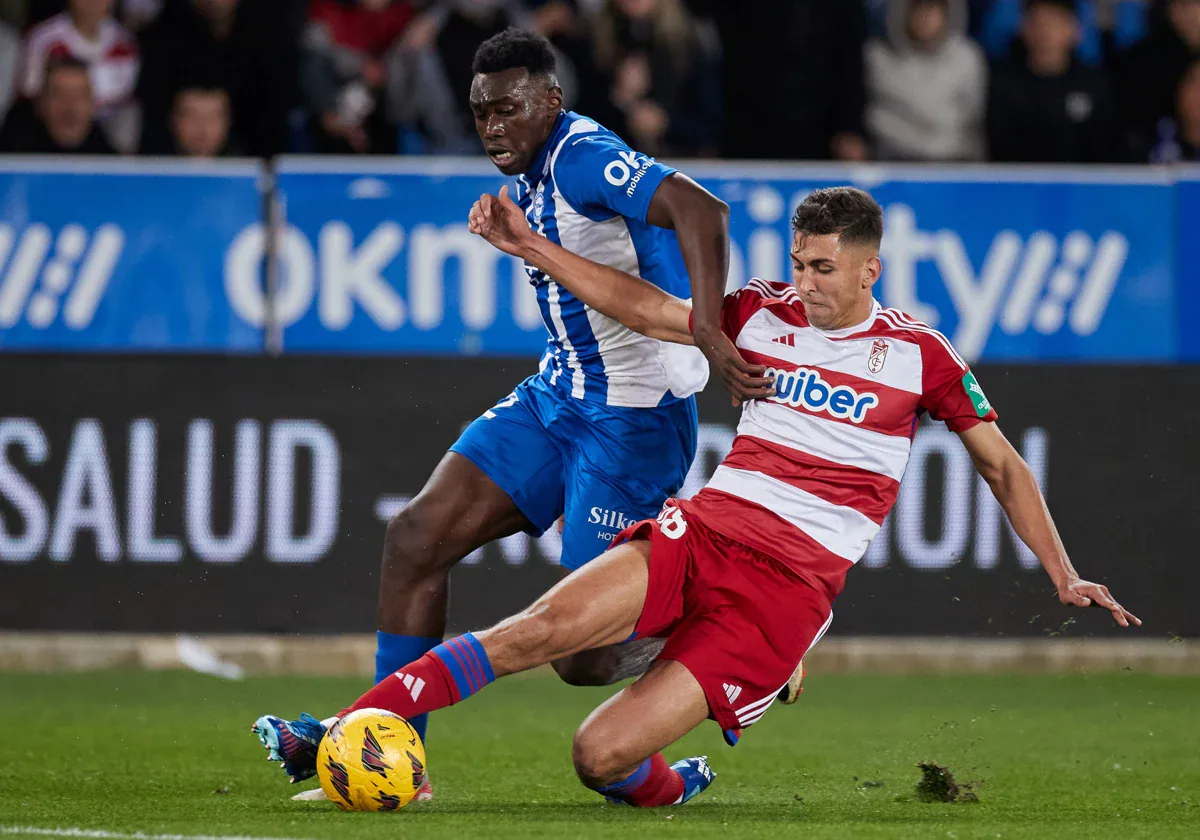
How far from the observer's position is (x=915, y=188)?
32.8 feet

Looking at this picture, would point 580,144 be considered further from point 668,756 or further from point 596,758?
point 668,756

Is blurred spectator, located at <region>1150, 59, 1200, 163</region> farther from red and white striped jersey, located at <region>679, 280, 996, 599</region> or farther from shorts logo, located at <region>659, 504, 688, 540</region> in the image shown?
shorts logo, located at <region>659, 504, 688, 540</region>

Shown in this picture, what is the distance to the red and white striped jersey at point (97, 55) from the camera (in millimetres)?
10945

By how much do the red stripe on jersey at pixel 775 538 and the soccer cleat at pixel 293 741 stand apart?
125 centimetres

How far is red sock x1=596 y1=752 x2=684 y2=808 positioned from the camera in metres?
5.69

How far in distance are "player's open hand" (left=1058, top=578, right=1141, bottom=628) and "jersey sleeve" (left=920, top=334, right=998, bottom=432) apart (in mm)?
544

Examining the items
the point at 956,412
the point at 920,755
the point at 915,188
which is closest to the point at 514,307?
the point at 915,188

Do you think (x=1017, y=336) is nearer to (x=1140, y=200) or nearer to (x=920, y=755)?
(x=1140, y=200)

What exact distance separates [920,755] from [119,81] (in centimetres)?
655

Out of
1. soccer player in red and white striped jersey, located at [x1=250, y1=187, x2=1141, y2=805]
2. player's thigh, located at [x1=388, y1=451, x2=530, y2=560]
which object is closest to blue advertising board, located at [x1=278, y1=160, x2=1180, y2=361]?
player's thigh, located at [x1=388, y1=451, x2=530, y2=560]

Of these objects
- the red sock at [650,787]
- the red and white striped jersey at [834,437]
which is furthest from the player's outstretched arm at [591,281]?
the red sock at [650,787]

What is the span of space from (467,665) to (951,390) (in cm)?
163

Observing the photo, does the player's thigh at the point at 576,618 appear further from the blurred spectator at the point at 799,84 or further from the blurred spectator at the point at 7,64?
the blurred spectator at the point at 7,64

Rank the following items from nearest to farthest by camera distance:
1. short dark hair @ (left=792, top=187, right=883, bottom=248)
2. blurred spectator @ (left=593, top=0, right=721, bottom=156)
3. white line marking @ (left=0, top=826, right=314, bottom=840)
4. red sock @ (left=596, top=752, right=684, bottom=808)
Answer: white line marking @ (left=0, top=826, right=314, bottom=840) → short dark hair @ (left=792, top=187, right=883, bottom=248) → red sock @ (left=596, top=752, right=684, bottom=808) → blurred spectator @ (left=593, top=0, right=721, bottom=156)
